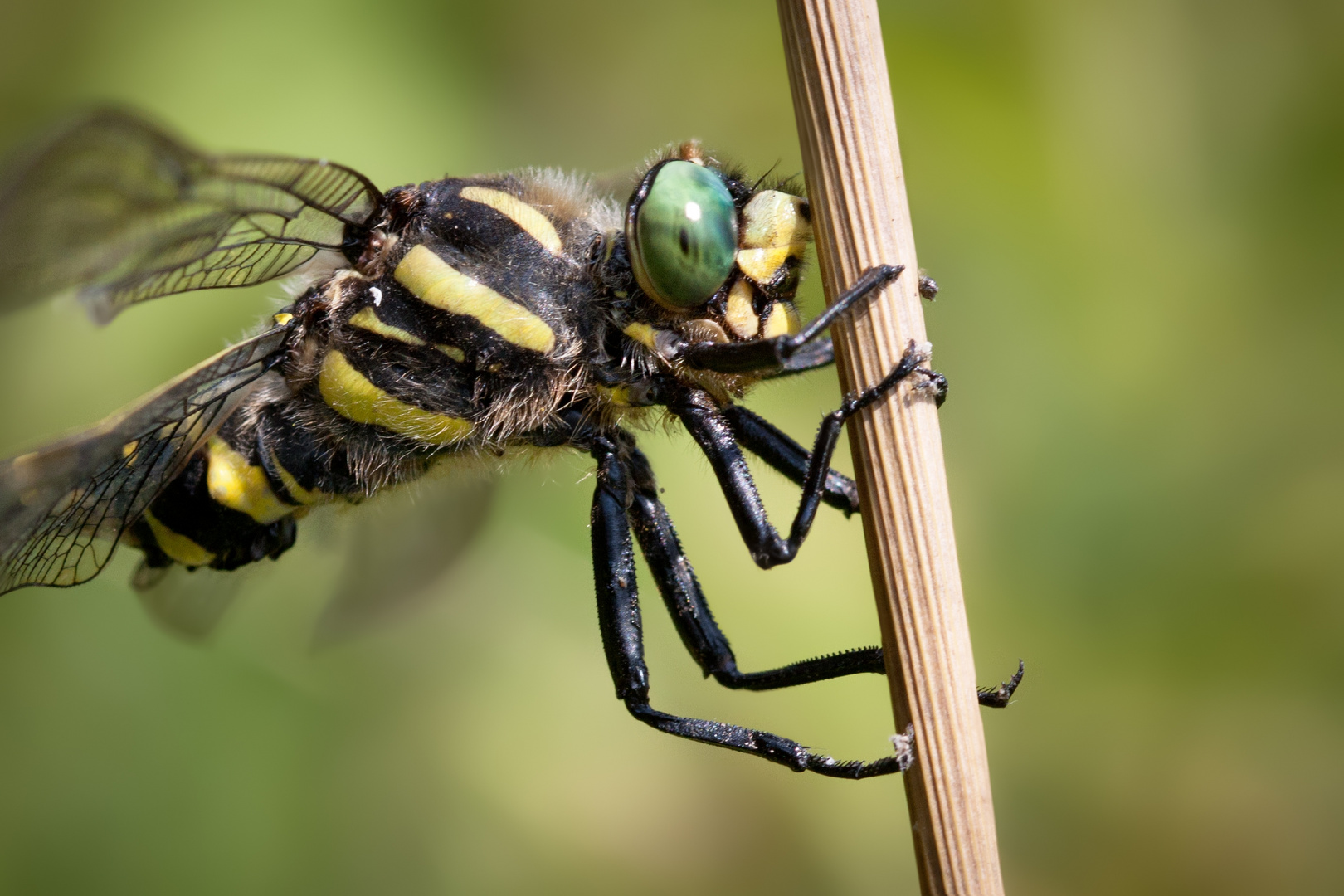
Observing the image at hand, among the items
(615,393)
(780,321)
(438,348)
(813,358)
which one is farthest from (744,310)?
(438,348)

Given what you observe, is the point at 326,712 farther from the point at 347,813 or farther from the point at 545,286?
the point at 545,286

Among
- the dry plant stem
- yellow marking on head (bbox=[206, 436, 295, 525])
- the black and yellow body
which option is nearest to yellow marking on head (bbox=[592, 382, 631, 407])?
the black and yellow body

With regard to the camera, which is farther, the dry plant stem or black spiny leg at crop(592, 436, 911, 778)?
black spiny leg at crop(592, 436, 911, 778)

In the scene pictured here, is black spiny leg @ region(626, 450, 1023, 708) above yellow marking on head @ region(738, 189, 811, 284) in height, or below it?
below

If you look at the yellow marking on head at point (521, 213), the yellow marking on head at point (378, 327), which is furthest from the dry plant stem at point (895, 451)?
the yellow marking on head at point (378, 327)

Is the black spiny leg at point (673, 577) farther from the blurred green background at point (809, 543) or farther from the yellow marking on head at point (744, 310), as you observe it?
the yellow marking on head at point (744, 310)

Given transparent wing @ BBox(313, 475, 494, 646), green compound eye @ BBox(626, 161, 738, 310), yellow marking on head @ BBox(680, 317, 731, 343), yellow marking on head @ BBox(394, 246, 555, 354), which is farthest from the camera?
transparent wing @ BBox(313, 475, 494, 646)

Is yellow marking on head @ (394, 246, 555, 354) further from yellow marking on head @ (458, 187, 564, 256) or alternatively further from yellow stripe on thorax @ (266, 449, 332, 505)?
yellow stripe on thorax @ (266, 449, 332, 505)
